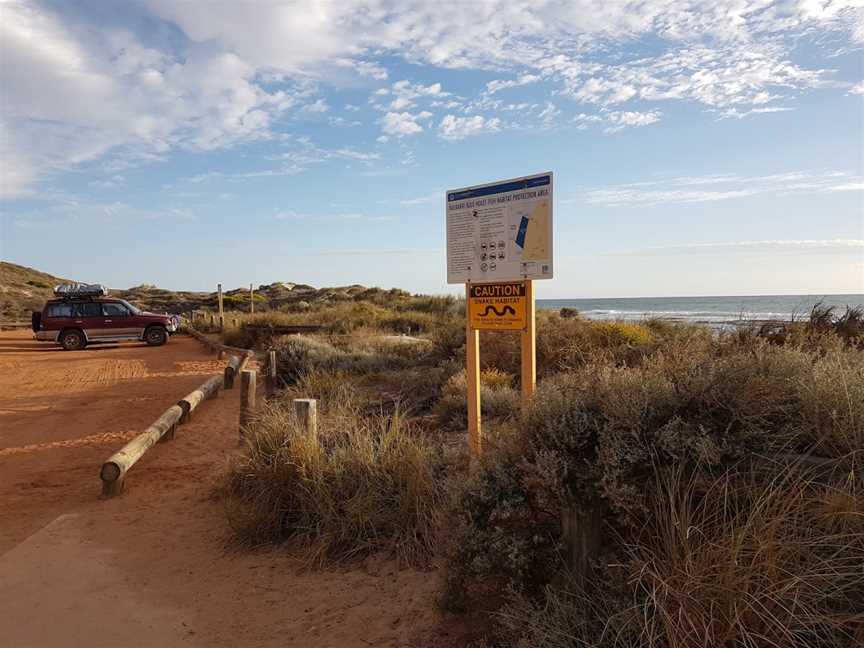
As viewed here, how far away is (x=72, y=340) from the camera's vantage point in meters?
22.9

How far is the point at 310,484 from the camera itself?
5102mm

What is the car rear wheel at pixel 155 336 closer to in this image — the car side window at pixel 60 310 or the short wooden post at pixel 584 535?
the car side window at pixel 60 310

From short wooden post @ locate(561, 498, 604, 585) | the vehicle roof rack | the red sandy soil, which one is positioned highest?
the vehicle roof rack

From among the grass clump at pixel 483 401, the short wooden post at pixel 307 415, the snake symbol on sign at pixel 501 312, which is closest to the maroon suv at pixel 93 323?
the grass clump at pixel 483 401

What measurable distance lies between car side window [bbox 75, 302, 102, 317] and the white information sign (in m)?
21.7

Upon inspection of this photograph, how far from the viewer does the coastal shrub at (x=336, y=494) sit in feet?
15.3

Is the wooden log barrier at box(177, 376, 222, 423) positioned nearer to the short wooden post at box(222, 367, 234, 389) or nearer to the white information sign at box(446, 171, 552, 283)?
the short wooden post at box(222, 367, 234, 389)

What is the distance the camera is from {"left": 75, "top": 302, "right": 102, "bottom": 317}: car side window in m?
23.2

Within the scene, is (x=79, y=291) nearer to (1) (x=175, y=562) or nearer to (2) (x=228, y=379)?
(2) (x=228, y=379)

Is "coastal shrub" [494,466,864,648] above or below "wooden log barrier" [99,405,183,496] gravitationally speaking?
above

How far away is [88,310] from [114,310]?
2.92 feet

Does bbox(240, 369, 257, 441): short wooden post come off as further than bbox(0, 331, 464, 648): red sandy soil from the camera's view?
Yes

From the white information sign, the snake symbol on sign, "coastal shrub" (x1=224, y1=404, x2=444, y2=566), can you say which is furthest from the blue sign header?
"coastal shrub" (x1=224, y1=404, x2=444, y2=566)

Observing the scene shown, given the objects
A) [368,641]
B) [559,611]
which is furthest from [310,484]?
[559,611]
